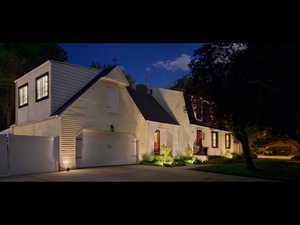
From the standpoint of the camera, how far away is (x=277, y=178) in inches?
412

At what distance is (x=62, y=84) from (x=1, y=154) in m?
5.25

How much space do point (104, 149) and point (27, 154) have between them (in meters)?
5.20

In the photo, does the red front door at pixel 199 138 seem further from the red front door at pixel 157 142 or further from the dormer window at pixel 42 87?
the dormer window at pixel 42 87

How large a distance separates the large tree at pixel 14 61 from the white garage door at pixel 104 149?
490 inches

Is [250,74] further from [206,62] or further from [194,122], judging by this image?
[194,122]

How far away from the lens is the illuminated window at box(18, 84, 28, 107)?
15797 mm

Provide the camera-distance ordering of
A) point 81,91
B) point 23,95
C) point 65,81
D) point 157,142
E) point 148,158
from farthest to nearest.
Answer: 1. point 157,142
2. point 148,158
3. point 23,95
4. point 81,91
5. point 65,81

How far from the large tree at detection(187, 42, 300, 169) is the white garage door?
6.86m

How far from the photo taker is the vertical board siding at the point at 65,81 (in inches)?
535

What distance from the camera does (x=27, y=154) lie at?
1100 centimetres

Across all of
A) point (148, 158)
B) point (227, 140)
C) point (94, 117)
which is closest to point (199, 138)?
point (227, 140)

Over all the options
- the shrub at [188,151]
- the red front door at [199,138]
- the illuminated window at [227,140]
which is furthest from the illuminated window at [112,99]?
the illuminated window at [227,140]

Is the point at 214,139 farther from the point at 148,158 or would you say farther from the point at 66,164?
the point at 66,164

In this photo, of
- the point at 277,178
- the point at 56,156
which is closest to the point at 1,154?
the point at 56,156
